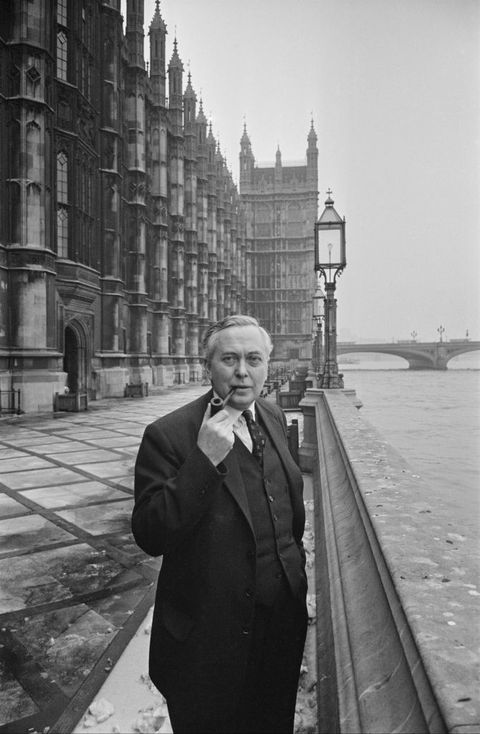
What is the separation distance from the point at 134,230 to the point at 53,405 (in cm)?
1247

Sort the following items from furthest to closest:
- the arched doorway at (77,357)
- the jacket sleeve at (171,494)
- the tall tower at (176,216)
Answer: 1. the tall tower at (176,216)
2. the arched doorway at (77,357)
3. the jacket sleeve at (171,494)

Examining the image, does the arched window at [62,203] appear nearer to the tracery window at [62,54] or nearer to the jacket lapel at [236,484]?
the tracery window at [62,54]

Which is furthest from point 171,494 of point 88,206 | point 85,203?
point 88,206

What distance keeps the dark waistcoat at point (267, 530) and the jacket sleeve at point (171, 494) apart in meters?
0.20

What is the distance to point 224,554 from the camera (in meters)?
1.60

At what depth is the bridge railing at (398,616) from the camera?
1.01 meters

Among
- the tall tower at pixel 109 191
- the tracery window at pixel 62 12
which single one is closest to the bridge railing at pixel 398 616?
the tall tower at pixel 109 191

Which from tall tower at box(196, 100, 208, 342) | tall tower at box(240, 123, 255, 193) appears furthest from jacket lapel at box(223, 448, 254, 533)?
tall tower at box(240, 123, 255, 193)

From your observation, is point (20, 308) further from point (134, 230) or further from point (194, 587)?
point (194, 587)

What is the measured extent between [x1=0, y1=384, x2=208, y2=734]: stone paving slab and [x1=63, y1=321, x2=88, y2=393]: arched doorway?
12711 millimetres

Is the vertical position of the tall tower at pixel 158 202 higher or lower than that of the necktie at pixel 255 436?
higher

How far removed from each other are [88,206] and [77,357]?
6.10 m

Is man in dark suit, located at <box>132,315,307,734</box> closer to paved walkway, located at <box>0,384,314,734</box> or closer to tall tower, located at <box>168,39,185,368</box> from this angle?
paved walkway, located at <box>0,384,314,734</box>

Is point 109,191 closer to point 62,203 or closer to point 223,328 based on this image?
point 62,203
